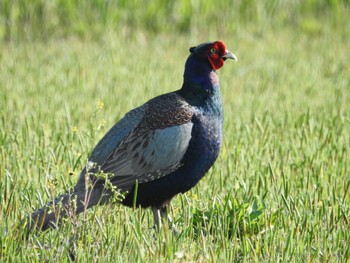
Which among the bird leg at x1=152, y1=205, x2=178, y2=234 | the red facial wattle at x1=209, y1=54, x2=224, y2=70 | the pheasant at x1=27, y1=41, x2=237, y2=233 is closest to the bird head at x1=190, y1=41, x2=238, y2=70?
the red facial wattle at x1=209, y1=54, x2=224, y2=70

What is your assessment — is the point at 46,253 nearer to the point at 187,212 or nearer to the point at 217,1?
the point at 187,212

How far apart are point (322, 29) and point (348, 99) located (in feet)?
11.6

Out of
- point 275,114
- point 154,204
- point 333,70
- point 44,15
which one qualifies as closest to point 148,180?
point 154,204

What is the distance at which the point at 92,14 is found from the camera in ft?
37.9

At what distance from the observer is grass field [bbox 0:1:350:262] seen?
4.84 meters

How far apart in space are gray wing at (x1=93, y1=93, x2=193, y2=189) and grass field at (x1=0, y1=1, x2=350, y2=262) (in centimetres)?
21

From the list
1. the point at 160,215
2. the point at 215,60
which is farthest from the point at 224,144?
the point at 160,215

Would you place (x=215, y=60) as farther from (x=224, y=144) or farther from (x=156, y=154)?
(x=224, y=144)

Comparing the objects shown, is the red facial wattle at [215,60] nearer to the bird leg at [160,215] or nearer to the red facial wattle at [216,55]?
the red facial wattle at [216,55]

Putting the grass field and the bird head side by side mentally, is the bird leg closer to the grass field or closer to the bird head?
the grass field

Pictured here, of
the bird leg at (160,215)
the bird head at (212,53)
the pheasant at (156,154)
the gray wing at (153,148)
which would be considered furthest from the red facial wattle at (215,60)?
the bird leg at (160,215)

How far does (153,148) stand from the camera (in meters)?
5.28

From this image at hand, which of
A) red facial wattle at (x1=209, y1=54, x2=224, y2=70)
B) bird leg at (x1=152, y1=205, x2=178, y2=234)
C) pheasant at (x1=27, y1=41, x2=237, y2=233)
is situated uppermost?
red facial wattle at (x1=209, y1=54, x2=224, y2=70)

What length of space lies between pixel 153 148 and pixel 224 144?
1.87 m
